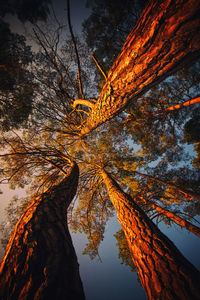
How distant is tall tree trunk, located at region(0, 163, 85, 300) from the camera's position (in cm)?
78

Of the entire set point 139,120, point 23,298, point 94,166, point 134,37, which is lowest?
point 23,298

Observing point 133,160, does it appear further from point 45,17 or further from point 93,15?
point 93,15

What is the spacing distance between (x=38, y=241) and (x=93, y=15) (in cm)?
601

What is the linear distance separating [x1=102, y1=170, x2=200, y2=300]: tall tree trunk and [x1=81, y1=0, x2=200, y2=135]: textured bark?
80.3 inches

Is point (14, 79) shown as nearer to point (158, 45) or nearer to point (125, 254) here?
point (158, 45)

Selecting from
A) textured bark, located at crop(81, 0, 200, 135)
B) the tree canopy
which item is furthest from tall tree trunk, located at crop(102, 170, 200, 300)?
textured bark, located at crop(81, 0, 200, 135)

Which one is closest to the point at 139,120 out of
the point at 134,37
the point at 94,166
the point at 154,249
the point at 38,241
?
the point at 94,166

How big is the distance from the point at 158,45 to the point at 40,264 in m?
2.25

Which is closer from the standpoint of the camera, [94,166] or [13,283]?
[13,283]

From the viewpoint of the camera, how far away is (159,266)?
114 cm

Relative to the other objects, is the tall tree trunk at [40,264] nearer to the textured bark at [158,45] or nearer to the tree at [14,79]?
the textured bark at [158,45]

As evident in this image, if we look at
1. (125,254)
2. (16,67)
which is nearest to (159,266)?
(16,67)

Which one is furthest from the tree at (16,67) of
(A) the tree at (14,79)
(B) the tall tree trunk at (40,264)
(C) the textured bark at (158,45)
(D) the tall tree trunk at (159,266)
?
(D) the tall tree trunk at (159,266)

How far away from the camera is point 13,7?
1.60 metres
